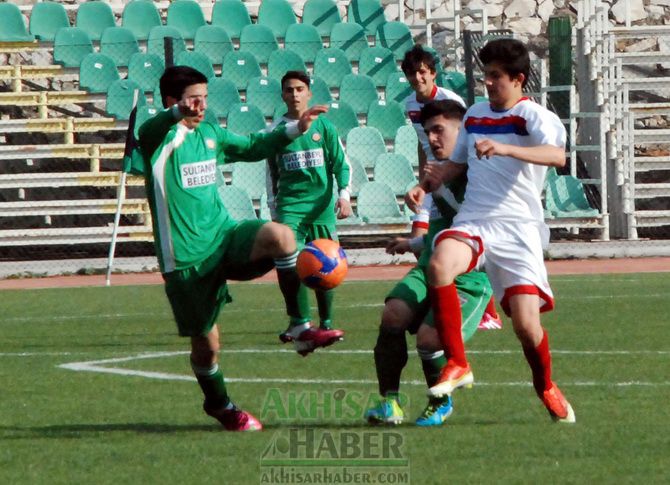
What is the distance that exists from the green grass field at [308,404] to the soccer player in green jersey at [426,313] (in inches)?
5.0

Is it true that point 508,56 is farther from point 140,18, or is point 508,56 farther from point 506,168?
point 140,18

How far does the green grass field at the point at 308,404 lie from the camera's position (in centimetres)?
626

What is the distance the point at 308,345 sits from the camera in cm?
846

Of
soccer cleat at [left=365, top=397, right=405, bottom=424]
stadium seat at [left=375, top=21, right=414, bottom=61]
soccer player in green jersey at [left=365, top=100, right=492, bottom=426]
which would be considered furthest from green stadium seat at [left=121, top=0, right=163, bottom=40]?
soccer cleat at [left=365, top=397, right=405, bottom=424]

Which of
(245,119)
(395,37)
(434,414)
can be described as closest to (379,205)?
(245,119)

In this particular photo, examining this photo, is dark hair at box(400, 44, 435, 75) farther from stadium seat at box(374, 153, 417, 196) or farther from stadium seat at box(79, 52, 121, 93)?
stadium seat at box(79, 52, 121, 93)

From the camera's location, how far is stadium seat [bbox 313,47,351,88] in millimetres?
23438

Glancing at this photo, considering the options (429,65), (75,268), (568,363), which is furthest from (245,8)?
(568,363)

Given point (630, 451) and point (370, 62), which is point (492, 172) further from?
point (370, 62)

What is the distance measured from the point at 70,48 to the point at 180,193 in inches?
A: 633

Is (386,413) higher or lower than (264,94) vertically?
lower

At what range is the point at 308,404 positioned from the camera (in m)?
8.10

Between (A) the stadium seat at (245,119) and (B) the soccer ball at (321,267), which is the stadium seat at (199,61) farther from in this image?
(B) the soccer ball at (321,267)

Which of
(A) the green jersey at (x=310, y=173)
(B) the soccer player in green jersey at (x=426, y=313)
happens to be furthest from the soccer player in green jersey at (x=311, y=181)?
(B) the soccer player in green jersey at (x=426, y=313)
